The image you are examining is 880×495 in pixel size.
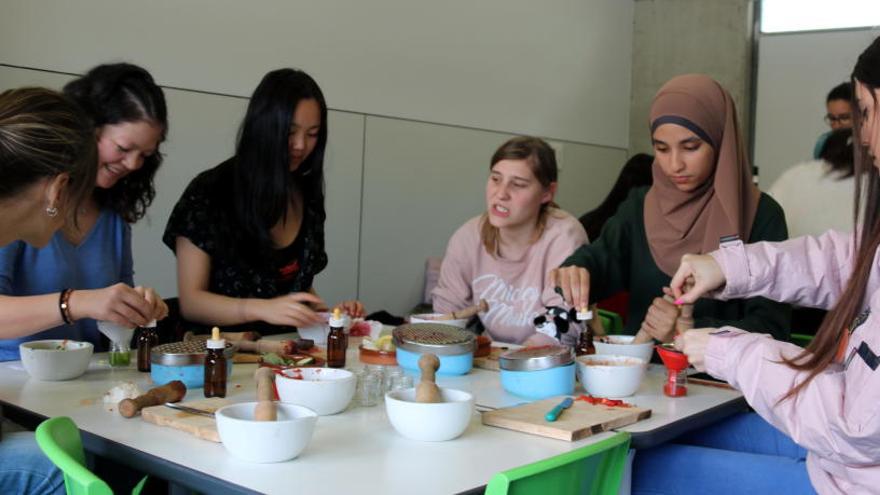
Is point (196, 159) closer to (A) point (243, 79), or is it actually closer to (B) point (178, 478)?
(A) point (243, 79)

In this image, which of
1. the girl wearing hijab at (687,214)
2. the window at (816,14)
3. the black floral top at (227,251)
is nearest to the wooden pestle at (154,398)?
the black floral top at (227,251)

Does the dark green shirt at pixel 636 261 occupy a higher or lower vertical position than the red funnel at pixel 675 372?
higher

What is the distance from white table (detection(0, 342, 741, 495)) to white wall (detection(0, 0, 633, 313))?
1720 millimetres

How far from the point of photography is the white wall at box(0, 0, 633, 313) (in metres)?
3.35

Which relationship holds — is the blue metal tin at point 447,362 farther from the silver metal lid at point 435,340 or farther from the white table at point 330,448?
the white table at point 330,448

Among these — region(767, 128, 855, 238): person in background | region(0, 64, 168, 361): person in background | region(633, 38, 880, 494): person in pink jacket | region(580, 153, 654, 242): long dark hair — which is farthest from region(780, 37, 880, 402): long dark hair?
region(580, 153, 654, 242): long dark hair

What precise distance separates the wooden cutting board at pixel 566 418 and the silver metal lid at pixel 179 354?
58 cm

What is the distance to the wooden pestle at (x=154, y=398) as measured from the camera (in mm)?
1552

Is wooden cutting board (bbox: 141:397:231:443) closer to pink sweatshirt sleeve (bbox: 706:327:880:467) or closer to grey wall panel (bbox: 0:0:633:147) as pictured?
pink sweatshirt sleeve (bbox: 706:327:880:467)

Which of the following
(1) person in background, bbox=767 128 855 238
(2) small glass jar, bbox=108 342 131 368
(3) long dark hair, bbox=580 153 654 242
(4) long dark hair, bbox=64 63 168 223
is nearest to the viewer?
(2) small glass jar, bbox=108 342 131 368

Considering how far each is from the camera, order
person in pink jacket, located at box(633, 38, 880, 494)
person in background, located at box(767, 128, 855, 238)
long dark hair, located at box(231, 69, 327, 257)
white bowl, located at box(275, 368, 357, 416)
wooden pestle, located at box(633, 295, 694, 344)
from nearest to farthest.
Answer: person in pink jacket, located at box(633, 38, 880, 494) → white bowl, located at box(275, 368, 357, 416) → wooden pestle, located at box(633, 295, 694, 344) → long dark hair, located at box(231, 69, 327, 257) → person in background, located at box(767, 128, 855, 238)

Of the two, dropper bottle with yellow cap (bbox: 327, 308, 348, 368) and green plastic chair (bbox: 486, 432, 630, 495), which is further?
dropper bottle with yellow cap (bbox: 327, 308, 348, 368)

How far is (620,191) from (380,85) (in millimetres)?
1271

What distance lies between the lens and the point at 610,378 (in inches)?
71.6
